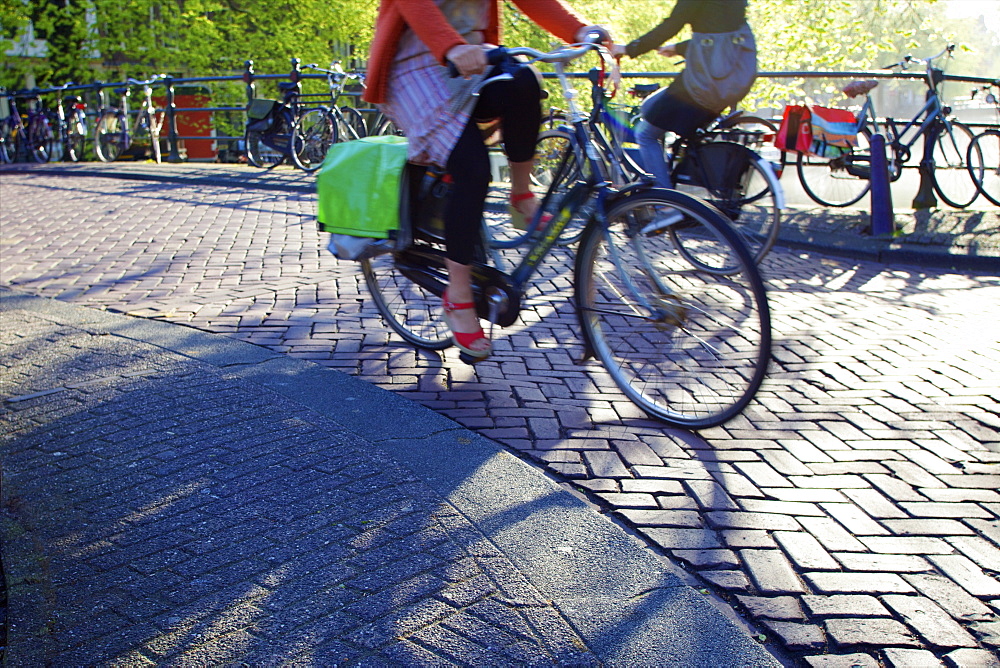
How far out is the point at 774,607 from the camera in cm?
215

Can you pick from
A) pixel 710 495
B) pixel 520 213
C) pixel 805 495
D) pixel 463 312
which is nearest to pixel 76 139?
pixel 520 213

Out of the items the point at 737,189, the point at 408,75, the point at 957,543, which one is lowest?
the point at 957,543

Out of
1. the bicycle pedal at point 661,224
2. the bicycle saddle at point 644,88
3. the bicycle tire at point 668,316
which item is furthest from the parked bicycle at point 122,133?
the bicycle pedal at point 661,224

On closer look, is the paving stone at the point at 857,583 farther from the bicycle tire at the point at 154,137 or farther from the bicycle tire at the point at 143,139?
the bicycle tire at the point at 143,139

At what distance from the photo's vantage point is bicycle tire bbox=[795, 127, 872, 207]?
811 centimetres

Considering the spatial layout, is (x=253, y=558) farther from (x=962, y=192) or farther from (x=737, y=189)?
(x=962, y=192)

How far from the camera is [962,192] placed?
8.31 meters

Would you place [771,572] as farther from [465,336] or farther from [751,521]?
[465,336]

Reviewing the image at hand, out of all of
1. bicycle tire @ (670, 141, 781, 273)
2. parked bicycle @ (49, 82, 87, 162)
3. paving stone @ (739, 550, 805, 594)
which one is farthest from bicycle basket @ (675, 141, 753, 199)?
parked bicycle @ (49, 82, 87, 162)

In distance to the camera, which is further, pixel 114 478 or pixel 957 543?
pixel 114 478

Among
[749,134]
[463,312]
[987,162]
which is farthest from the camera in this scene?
[987,162]

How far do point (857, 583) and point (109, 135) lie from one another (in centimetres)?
1661

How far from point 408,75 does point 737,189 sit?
304 centimetres

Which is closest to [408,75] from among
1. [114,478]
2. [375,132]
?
[114,478]
